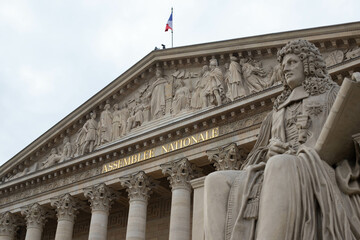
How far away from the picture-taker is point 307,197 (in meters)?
3.88

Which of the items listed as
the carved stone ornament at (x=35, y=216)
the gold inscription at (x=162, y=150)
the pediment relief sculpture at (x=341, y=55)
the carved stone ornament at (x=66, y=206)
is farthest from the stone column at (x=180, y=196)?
the carved stone ornament at (x=35, y=216)

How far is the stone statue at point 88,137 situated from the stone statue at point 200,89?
5.04 metres

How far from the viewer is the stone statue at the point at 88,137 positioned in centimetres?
2394

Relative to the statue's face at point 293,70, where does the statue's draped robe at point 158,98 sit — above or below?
above

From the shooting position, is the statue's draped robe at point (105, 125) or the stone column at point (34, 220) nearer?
the stone column at point (34, 220)

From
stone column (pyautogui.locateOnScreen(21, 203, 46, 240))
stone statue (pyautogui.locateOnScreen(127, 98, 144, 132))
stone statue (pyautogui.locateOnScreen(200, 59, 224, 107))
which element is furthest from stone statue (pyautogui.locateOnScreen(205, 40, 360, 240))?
stone column (pyautogui.locateOnScreen(21, 203, 46, 240))

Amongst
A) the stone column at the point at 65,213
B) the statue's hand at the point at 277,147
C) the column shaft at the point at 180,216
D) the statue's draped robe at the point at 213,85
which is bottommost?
the statue's hand at the point at 277,147

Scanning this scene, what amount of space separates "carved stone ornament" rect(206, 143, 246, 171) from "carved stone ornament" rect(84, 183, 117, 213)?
4.89 m

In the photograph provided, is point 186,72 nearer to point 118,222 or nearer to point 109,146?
point 109,146

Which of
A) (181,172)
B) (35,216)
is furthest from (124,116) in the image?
(35,216)

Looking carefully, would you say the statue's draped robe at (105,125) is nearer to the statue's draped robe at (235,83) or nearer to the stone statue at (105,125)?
the stone statue at (105,125)

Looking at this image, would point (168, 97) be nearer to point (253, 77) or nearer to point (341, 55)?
point (253, 77)

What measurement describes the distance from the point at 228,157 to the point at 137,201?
3.88 m

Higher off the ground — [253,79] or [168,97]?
[168,97]
